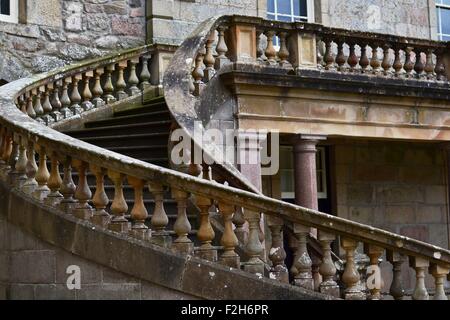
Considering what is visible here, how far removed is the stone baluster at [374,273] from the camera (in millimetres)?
5836

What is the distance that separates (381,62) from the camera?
1021cm

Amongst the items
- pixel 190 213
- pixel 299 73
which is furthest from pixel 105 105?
pixel 190 213

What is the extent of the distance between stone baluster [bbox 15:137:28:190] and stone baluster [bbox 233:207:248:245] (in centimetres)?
192

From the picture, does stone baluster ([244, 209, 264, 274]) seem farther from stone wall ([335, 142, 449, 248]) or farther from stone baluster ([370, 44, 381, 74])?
stone wall ([335, 142, 449, 248])

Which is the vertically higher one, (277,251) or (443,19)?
(443,19)

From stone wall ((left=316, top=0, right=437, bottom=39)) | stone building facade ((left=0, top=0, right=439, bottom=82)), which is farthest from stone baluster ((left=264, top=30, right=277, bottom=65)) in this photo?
stone wall ((left=316, top=0, right=437, bottom=39))

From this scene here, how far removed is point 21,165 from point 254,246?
86.8 inches

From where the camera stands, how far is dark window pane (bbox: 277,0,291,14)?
42.3 ft

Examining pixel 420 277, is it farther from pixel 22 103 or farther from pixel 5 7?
pixel 5 7

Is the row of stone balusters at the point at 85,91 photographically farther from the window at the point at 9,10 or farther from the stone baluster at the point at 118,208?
the stone baluster at the point at 118,208

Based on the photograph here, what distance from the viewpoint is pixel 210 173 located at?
23.5 feet

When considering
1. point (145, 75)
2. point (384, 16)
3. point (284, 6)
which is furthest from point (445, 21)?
point (145, 75)
